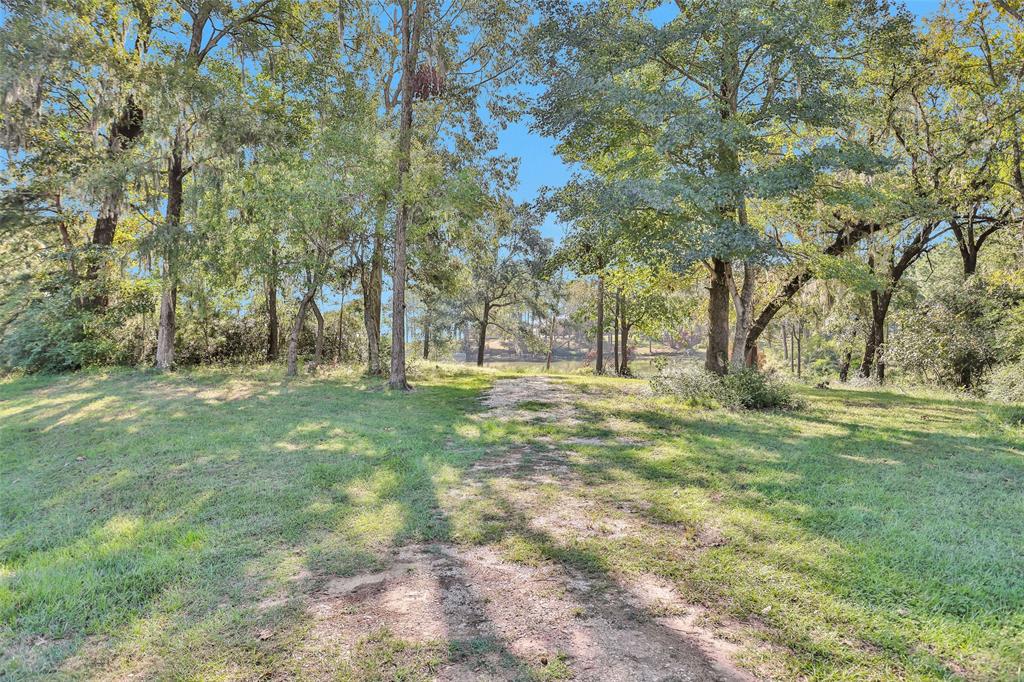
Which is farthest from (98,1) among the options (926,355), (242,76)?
(926,355)

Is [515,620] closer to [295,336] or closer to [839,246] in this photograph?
[295,336]

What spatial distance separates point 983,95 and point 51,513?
19.4m

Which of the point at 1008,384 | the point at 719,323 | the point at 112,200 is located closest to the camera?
the point at 1008,384

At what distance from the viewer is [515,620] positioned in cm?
258

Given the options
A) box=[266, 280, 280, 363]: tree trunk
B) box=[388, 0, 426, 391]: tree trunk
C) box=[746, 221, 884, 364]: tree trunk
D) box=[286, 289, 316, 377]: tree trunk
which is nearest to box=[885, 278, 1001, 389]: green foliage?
box=[746, 221, 884, 364]: tree trunk

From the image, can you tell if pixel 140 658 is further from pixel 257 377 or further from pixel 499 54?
pixel 499 54

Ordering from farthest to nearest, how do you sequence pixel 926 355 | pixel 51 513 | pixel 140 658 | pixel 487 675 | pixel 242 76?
pixel 926 355 → pixel 242 76 → pixel 51 513 → pixel 140 658 → pixel 487 675

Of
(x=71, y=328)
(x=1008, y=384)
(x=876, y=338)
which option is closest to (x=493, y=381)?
(x=71, y=328)

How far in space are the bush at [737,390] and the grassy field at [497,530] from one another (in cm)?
167

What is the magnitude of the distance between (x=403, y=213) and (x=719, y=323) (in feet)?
27.9

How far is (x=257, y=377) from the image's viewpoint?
13.2m

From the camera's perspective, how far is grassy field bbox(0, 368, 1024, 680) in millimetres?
2404

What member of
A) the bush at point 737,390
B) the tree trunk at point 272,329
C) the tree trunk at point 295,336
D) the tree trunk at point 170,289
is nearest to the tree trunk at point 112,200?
the tree trunk at point 170,289

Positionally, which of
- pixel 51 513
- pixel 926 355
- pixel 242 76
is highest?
pixel 242 76
